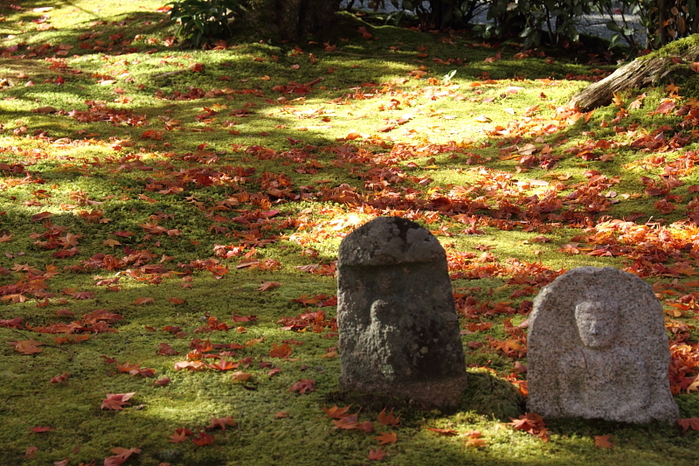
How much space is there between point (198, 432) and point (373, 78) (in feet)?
28.4

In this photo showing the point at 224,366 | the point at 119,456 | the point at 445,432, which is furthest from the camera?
the point at 224,366

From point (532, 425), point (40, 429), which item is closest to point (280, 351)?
point (40, 429)

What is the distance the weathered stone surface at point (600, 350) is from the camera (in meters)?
3.31

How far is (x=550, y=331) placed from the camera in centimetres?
338

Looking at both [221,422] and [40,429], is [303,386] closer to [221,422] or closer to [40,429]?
[221,422]

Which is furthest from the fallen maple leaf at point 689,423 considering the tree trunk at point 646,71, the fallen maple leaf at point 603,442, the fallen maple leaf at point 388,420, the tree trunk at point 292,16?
the tree trunk at point 292,16

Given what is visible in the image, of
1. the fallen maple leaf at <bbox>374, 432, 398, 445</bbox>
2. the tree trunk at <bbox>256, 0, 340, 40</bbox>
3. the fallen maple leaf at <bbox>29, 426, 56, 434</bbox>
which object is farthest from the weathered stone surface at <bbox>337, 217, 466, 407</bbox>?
the tree trunk at <bbox>256, 0, 340, 40</bbox>

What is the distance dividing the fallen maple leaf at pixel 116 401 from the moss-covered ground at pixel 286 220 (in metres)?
0.03

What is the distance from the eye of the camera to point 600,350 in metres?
3.37

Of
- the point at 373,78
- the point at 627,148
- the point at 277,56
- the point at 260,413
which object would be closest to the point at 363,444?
the point at 260,413

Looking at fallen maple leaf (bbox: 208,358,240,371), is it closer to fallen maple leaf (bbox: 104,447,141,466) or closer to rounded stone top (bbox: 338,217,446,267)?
fallen maple leaf (bbox: 104,447,141,466)

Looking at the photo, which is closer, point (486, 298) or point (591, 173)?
point (486, 298)

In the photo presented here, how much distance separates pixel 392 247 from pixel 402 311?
0.32 meters

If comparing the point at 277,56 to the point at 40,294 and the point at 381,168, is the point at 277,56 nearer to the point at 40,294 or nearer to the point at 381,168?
the point at 381,168
